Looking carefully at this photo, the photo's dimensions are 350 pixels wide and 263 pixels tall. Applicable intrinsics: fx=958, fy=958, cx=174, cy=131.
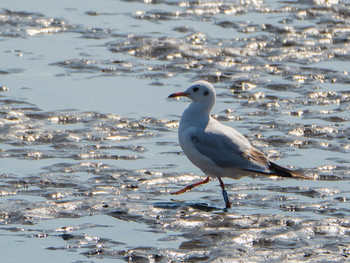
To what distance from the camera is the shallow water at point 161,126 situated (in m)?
7.69

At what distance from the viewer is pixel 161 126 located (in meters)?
11.3

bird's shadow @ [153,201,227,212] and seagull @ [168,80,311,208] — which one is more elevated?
seagull @ [168,80,311,208]

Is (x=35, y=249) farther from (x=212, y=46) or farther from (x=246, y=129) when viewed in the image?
(x=212, y=46)

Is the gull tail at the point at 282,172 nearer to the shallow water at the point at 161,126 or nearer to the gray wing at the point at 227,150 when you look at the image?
the gray wing at the point at 227,150

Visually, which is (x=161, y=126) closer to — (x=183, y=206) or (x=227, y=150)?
(x=227, y=150)

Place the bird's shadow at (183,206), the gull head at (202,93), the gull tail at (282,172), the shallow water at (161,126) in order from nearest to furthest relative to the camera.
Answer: the shallow water at (161,126) < the bird's shadow at (183,206) < the gull tail at (282,172) < the gull head at (202,93)

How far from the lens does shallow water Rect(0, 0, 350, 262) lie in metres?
7.69

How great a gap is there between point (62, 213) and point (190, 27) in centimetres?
817

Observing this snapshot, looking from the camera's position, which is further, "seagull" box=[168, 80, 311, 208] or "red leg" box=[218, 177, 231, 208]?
"seagull" box=[168, 80, 311, 208]

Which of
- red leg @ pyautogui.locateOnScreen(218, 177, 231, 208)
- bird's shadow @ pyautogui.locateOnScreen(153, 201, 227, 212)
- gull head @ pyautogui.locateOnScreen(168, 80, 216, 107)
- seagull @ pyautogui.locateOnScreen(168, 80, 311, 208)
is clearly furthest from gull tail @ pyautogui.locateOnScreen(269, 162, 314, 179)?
gull head @ pyautogui.locateOnScreen(168, 80, 216, 107)

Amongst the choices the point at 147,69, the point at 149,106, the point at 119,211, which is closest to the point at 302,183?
the point at 119,211

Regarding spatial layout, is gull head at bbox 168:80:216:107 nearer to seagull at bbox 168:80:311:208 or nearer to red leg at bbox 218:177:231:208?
seagull at bbox 168:80:311:208

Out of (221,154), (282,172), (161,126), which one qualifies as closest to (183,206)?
(221,154)

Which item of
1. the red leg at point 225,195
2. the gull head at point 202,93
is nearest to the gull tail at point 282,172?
the red leg at point 225,195
